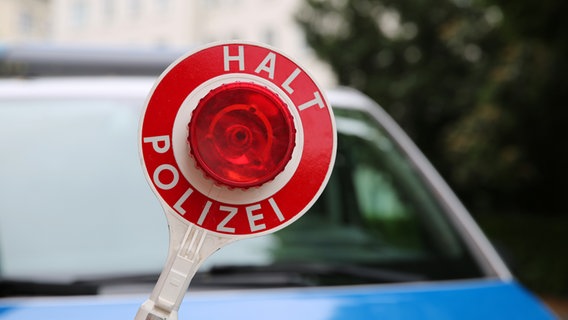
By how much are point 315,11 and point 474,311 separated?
2303 centimetres

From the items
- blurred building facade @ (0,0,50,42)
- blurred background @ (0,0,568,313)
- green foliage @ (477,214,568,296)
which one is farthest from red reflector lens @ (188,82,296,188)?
blurred building facade @ (0,0,50,42)

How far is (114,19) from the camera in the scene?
79.0 ft

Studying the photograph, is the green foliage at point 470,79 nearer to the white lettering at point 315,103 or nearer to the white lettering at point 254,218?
the white lettering at point 315,103

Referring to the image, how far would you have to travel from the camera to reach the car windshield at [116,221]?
2.27m

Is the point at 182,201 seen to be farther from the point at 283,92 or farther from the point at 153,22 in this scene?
the point at 153,22

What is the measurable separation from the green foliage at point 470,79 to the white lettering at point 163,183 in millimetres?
9529

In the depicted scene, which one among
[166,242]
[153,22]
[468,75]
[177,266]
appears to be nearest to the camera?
[177,266]

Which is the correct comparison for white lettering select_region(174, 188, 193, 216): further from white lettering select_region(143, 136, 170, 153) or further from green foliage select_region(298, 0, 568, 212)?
green foliage select_region(298, 0, 568, 212)

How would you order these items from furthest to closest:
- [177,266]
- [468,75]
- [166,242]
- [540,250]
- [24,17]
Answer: [468,75], [24,17], [540,250], [166,242], [177,266]

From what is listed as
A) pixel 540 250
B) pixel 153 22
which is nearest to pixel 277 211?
pixel 540 250

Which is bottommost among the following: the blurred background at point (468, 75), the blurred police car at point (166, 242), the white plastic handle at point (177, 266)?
the white plastic handle at point (177, 266)

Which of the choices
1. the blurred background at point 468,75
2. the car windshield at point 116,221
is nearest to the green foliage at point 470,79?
the blurred background at point 468,75

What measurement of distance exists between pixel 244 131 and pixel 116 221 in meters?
1.41

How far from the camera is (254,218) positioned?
105 centimetres
